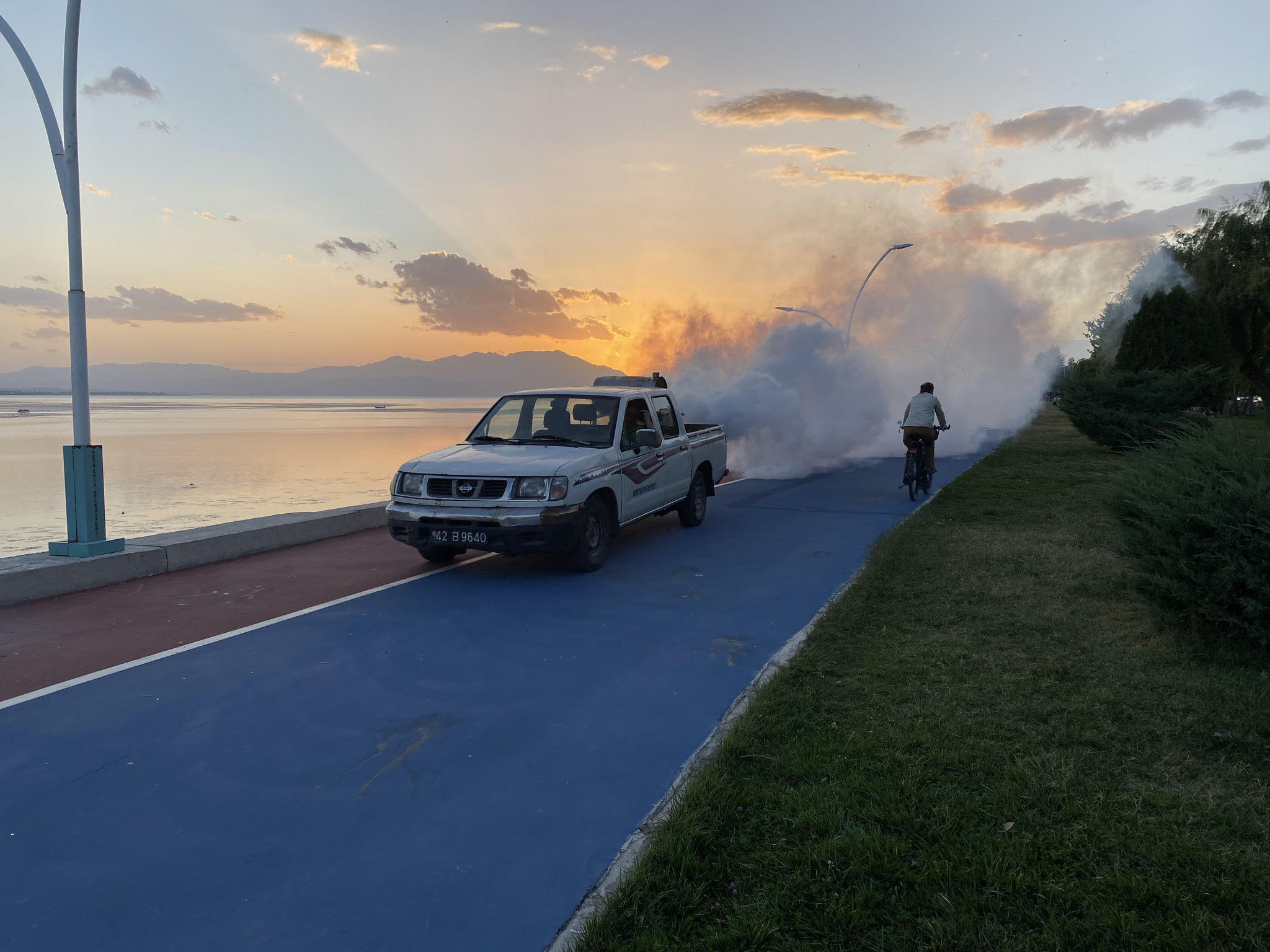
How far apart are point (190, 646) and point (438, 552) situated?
115 inches

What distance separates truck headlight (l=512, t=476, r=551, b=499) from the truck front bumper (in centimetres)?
13

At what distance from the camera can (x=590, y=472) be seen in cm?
820

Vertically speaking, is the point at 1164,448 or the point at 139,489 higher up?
the point at 1164,448

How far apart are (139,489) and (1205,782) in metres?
17.9

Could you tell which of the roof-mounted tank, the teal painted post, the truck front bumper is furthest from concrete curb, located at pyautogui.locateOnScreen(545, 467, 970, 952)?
the roof-mounted tank

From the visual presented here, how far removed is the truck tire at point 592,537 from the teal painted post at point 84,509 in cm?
434

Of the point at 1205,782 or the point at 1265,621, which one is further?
the point at 1265,621

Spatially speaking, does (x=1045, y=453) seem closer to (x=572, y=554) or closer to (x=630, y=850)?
(x=572, y=554)

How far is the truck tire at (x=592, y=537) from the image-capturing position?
8.07m

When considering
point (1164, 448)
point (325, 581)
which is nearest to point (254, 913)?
point (325, 581)

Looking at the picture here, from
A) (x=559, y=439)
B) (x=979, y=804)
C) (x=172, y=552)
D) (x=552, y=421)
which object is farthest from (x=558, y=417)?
(x=979, y=804)

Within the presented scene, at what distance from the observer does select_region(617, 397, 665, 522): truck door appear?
8.94 meters

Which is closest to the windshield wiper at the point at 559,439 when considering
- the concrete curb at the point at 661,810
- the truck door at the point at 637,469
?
the truck door at the point at 637,469

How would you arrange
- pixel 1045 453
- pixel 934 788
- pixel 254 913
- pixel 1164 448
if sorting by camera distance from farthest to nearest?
pixel 1045 453 < pixel 1164 448 < pixel 934 788 < pixel 254 913
